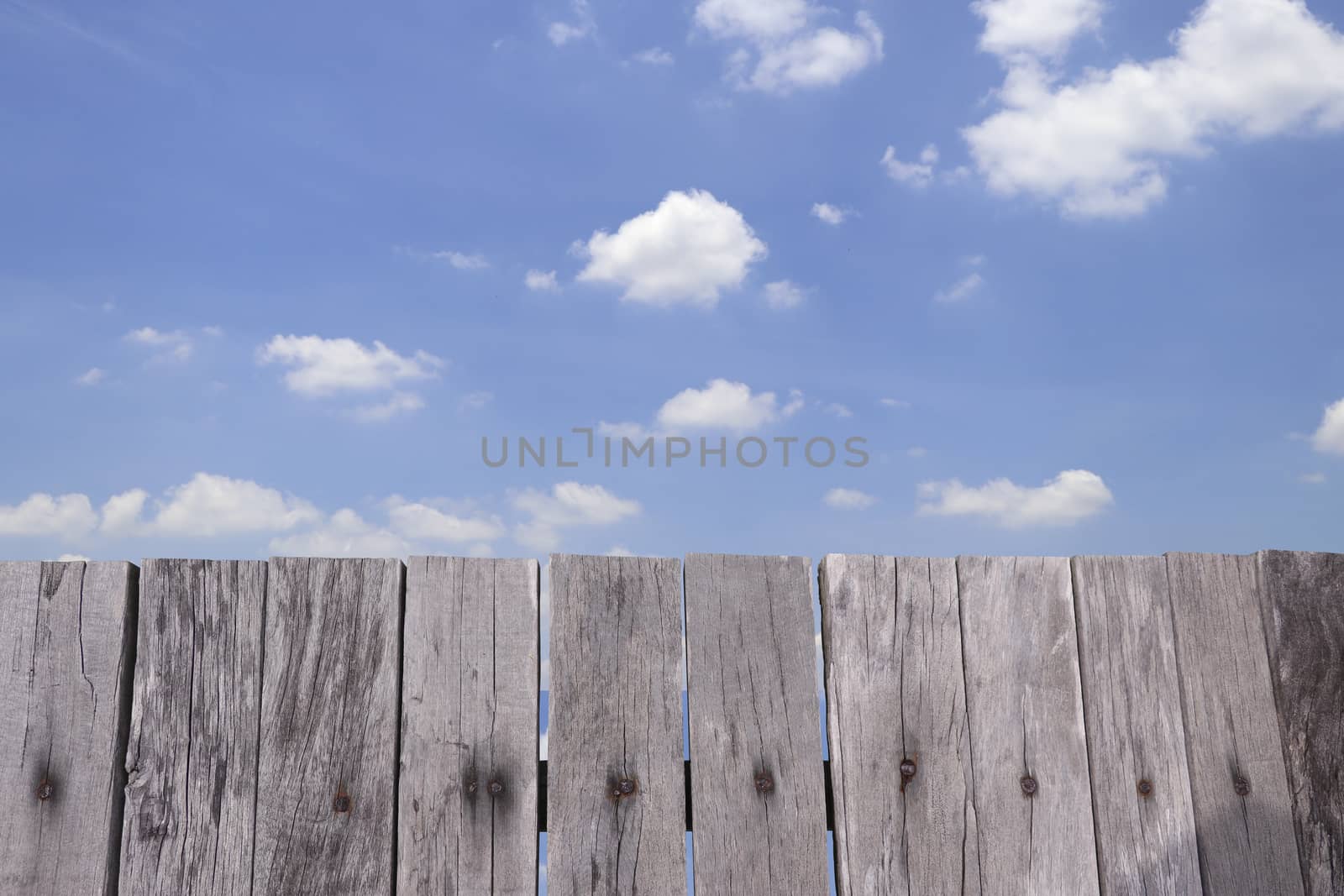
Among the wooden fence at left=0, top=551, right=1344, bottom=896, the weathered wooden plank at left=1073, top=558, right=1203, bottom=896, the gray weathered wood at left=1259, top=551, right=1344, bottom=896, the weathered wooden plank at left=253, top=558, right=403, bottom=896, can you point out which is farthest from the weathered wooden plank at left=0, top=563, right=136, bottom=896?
the gray weathered wood at left=1259, top=551, right=1344, bottom=896

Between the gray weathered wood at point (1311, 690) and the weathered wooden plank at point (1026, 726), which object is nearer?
the weathered wooden plank at point (1026, 726)

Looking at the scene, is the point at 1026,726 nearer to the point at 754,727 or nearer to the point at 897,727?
the point at 897,727

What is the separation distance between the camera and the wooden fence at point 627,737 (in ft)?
10.2

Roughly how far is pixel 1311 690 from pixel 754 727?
1935mm

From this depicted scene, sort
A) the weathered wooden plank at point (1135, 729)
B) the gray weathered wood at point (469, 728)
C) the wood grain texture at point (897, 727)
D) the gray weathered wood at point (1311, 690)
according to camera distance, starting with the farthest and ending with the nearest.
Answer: the gray weathered wood at point (1311, 690) < the weathered wooden plank at point (1135, 729) < the wood grain texture at point (897, 727) < the gray weathered wood at point (469, 728)

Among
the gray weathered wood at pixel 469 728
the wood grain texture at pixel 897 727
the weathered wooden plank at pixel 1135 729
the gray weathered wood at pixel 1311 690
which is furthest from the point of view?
the gray weathered wood at pixel 1311 690

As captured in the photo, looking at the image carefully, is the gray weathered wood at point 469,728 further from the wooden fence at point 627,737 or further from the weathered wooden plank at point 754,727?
the weathered wooden plank at point 754,727

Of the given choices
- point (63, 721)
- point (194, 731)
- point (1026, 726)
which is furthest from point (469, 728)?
point (1026, 726)

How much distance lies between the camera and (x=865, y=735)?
325cm

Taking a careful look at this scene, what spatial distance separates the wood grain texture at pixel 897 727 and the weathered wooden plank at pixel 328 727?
1377 mm

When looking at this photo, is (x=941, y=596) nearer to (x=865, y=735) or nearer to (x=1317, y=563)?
(x=865, y=735)

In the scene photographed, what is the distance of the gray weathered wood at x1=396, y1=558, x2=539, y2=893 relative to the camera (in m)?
3.08

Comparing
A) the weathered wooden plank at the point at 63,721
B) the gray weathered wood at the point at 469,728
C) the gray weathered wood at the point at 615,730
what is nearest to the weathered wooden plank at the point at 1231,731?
the gray weathered wood at the point at 615,730

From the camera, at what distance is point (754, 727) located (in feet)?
10.4
